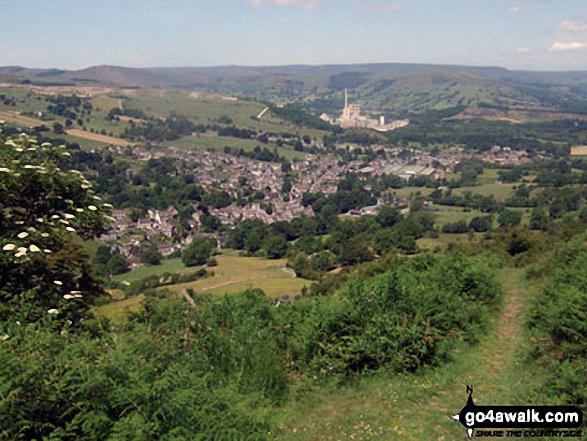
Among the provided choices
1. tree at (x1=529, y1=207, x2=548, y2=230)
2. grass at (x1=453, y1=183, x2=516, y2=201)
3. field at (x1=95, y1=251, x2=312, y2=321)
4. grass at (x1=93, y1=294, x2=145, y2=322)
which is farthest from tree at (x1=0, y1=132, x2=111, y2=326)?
grass at (x1=453, y1=183, x2=516, y2=201)

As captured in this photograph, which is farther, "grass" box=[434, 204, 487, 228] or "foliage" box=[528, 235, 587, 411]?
"grass" box=[434, 204, 487, 228]

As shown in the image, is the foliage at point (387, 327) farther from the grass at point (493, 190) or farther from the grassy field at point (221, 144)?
the grassy field at point (221, 144)

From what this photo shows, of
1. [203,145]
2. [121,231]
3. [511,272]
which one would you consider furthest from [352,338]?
[203,145]

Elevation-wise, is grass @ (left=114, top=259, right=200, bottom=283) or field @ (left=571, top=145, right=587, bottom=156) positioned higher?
field @ (left=571, top=145, right=587, bottom=156)

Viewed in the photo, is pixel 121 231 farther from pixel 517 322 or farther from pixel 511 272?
pixel 517 322

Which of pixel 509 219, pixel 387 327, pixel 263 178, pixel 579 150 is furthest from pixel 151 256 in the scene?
pixel 579 150

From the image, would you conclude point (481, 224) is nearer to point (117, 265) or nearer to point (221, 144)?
point (117, 265)

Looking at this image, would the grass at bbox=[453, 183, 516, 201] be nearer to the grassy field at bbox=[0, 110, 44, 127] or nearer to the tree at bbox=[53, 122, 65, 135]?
the tree at bbox=[53, 122, 65, 135]

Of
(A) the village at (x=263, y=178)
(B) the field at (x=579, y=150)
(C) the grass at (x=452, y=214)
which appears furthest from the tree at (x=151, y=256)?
(B) the field at (x=579, y=150)

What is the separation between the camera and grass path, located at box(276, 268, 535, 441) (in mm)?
5762

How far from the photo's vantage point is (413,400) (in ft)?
21.2

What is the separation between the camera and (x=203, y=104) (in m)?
133

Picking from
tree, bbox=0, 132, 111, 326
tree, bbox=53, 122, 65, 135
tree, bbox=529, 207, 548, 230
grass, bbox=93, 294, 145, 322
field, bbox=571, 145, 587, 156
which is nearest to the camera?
tree, bbox=0, 132, 111, 326

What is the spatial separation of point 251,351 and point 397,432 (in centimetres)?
222
